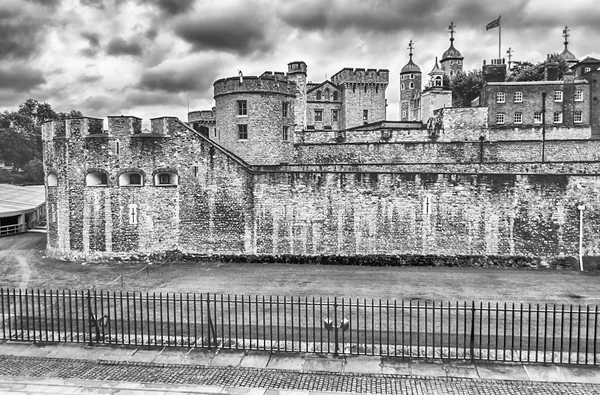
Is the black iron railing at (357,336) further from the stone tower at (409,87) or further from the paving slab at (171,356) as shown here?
the stone tower at (409,87)

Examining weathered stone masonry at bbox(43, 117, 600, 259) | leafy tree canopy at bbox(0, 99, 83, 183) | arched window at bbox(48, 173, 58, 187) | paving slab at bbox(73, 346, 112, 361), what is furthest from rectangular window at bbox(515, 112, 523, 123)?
leafy tree canopy at bbox(0, 99, 83, 183)

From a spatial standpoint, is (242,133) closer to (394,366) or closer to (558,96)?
(394,366)

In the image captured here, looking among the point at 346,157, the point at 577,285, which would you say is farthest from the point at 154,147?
the point at 577,285

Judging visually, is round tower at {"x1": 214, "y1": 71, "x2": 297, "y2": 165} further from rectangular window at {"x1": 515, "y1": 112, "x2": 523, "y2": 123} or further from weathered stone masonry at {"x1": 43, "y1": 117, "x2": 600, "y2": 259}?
rectangular window at {"x1": 515, "y1": 112, "x2": 523, "y2": 123}

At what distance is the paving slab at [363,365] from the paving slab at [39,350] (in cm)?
780

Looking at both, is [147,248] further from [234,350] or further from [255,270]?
[234,350]

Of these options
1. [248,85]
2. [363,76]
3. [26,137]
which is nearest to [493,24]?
[363,76]

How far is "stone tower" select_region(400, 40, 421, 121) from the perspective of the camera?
72.4m

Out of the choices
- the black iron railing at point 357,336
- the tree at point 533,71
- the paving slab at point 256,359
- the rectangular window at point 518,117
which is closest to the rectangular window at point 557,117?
the rectangular window at point 518,117

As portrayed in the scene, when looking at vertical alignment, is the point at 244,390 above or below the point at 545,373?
below

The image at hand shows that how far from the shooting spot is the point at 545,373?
1066 cm

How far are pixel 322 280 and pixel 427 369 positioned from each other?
9.31 meters

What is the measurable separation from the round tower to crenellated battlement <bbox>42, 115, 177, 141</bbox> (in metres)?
7.37

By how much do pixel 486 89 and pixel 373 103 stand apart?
50.1ft
